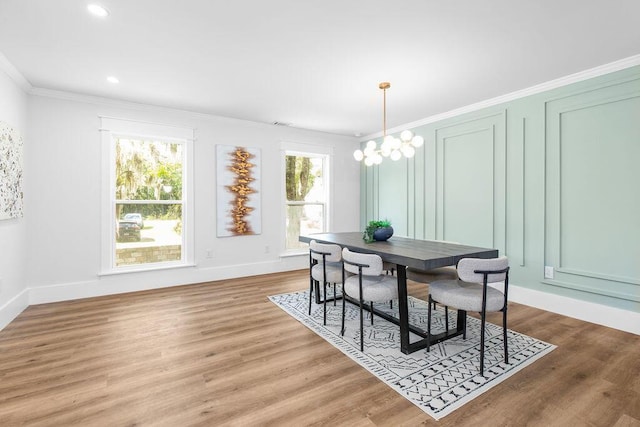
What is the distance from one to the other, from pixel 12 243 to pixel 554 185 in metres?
5.76

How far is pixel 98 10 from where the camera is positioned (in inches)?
82.8

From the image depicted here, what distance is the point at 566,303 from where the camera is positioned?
10.6 feet

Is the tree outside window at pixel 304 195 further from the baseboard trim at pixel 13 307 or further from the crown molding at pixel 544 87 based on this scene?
the baseboard trim at pixel 13 307

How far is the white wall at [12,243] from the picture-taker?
292cm

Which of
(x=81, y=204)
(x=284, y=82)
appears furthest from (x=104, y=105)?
(x=284, y=82)

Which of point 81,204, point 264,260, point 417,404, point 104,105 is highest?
point 104,105

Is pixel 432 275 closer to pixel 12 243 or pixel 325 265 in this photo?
pixel 325 265

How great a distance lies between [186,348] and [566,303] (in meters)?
3.78

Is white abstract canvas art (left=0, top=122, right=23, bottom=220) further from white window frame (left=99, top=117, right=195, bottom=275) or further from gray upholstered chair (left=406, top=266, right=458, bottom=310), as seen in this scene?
gray upholstered chair (left=406, top=266, right=458, bottom=310)

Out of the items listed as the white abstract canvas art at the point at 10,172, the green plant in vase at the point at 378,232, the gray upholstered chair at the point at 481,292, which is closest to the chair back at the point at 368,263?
the gray upholstered chair at the point at 481,292

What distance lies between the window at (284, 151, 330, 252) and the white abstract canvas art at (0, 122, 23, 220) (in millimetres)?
3366

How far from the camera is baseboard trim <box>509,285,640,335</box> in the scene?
2820 millimetres

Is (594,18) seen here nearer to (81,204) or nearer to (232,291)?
(232,291)

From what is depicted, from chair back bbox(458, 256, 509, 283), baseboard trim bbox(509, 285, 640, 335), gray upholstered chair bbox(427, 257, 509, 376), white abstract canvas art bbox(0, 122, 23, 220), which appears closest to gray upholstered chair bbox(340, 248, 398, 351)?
gray upholstered chair bbox(427, 257, 509, 376)
